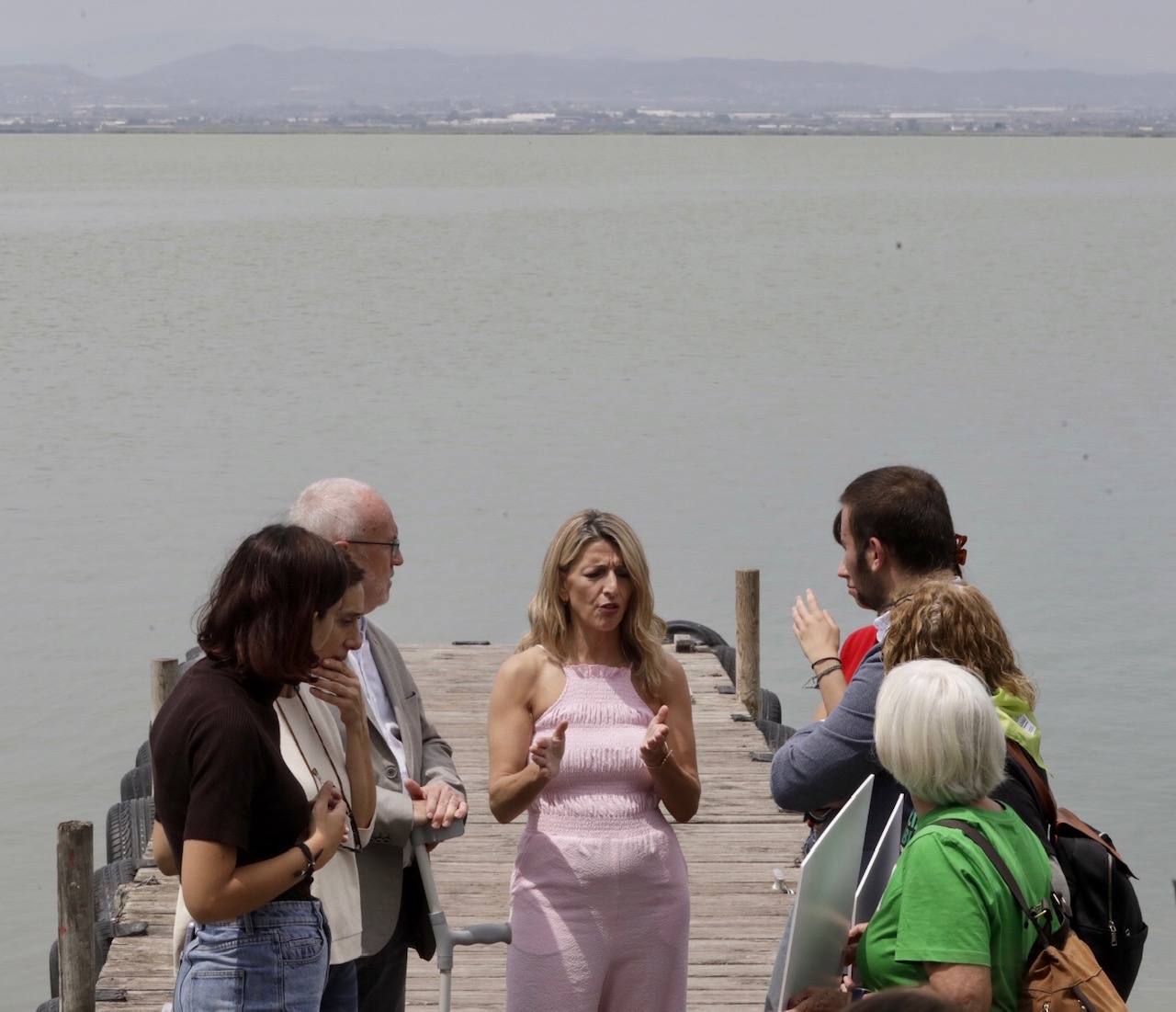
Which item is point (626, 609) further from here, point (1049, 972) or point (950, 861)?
point (1049, 972)

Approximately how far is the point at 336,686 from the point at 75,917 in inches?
135

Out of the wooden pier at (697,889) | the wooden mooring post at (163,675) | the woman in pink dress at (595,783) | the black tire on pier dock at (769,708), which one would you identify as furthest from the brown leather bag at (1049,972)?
the black tire on pier dock at (769,708)

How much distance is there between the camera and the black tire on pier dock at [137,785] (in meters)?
9.80

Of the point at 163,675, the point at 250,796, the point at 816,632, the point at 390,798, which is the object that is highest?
the point at 816,632

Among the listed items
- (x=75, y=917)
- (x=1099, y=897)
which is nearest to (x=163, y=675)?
(x=75, y=917)

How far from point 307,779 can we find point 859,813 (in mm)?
1192

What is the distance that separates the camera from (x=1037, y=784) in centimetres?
384

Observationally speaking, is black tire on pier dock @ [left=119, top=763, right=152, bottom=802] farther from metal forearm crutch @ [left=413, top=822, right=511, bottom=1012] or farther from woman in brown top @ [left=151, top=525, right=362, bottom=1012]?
woman in brown top @ [left=151, top=525, right=362, bottom=1012]

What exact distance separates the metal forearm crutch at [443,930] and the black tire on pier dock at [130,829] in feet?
14.2

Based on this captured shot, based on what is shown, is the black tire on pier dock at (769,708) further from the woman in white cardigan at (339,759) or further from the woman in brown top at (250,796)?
the woman in brown top at (250,796)

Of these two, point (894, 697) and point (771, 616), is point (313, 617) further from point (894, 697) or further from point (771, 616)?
point (771, 616)

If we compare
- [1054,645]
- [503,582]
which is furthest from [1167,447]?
[503,582]

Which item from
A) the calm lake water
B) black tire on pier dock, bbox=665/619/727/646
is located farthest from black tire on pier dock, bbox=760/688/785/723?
the calm lake water

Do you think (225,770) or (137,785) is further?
(137,785)
